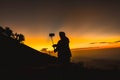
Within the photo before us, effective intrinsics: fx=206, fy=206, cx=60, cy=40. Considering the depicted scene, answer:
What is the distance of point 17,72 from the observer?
38.5 ft

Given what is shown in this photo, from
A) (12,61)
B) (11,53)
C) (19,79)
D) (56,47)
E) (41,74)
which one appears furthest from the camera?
(11,53)

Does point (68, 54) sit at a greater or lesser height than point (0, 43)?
lesser

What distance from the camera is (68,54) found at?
37.8ft

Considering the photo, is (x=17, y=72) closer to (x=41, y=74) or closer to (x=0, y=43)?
(x=41, y=74)

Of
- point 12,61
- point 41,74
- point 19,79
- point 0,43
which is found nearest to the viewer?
point 19,79

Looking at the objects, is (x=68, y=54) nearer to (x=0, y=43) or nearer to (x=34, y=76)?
(x=34, y=76)

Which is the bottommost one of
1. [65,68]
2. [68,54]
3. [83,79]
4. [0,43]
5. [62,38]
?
[83,79]

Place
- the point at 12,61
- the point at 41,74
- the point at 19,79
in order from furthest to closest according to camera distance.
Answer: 1. the point at 12,61
2. the point at 41,74
3. the point at 19,79

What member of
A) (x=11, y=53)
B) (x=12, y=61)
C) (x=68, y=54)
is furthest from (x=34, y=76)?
(x=11, y=53)

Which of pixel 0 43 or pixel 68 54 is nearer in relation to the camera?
pixel 68 54

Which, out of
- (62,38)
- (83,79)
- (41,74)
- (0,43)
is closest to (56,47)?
(62,38)

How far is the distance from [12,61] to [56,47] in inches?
→ 250

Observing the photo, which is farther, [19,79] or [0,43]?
[0,43]

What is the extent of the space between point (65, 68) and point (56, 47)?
128cm
